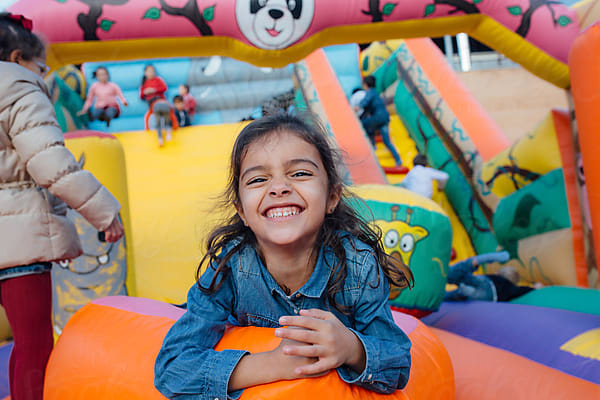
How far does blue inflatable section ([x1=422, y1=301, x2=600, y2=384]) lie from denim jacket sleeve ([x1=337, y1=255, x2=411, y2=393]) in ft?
2.35

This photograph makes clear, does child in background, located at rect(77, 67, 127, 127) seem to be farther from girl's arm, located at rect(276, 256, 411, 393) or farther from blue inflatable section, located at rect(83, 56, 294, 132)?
girl's arm, located at rect(276, 256, 411, 393)

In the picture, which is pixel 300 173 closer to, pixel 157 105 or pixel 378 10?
pixel 378 10

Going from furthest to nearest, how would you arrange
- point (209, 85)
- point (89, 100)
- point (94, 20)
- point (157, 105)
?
point (209, 85) < point (89, 100) < point (157, 105) < point (94, 20)

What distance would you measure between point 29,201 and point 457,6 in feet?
5.73

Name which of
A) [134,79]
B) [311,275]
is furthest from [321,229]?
[134,79]

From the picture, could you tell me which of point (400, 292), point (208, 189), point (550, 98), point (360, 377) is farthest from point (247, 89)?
point (360, 377)

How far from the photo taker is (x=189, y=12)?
190 centimetres

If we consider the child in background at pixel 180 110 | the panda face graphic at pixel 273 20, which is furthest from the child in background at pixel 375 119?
the panda face graphic at pixel 273 20

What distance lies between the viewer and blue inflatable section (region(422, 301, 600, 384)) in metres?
1.25

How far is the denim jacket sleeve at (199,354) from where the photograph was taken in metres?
0.71

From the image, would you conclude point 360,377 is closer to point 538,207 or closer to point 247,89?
point 538,207

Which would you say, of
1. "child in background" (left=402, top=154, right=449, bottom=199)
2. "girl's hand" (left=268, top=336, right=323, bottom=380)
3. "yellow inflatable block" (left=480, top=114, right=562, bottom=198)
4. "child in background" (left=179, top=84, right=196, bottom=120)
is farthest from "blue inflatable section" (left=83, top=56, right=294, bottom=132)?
"girl's hand" (left=268, top=336, right=323, bottom=380)

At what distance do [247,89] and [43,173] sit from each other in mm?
4597

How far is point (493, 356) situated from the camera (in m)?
1.34
